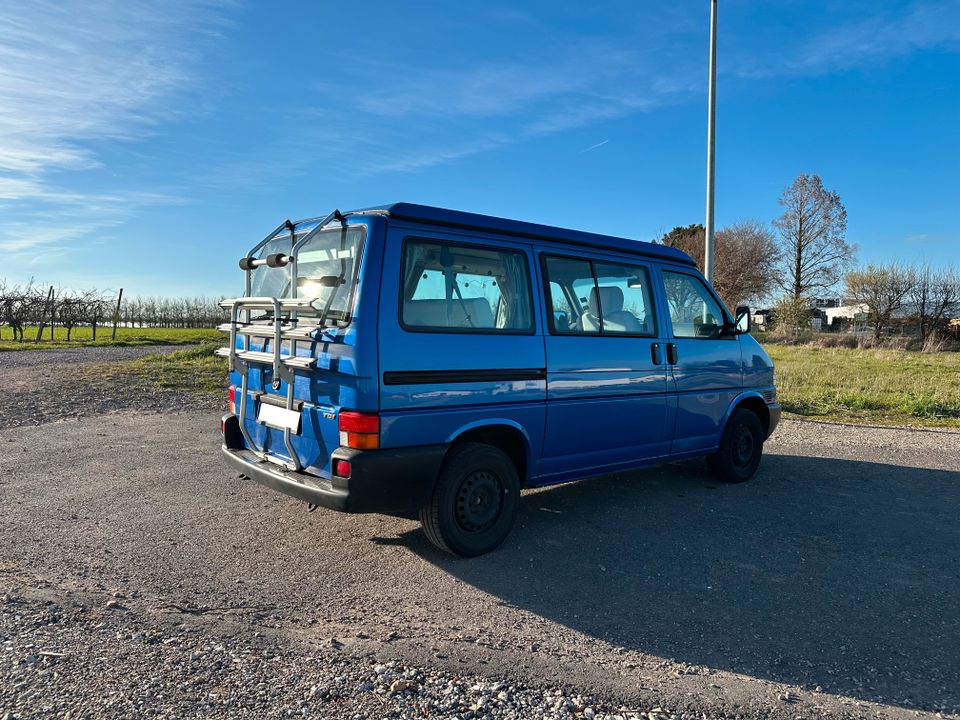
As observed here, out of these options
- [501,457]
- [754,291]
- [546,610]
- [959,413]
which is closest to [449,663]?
[546,610]

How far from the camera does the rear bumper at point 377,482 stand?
394cm

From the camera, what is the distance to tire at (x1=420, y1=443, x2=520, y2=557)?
432 cm

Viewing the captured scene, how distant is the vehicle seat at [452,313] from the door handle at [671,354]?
6.34 ft

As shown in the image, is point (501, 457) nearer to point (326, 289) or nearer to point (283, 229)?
point (326, 289)

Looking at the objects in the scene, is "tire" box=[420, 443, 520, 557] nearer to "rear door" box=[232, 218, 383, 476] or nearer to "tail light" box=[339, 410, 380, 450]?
"tail light" box=[339, 410, 380, 450]

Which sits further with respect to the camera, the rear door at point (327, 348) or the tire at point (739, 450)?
the tire at point (739, 450)

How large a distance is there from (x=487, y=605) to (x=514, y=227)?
2.56 metres

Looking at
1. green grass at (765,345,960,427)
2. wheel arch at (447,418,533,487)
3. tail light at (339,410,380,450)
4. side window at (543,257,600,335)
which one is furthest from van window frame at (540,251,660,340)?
green grass at (765,345,960,427)

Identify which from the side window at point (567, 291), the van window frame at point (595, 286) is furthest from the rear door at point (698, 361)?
the side window at point (567, 291)

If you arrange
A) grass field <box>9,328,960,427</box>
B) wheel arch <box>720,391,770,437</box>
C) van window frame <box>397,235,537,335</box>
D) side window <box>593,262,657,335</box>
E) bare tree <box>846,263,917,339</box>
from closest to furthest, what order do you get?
van window frame <box>397,235,537,335</box>
side window <box>593,262,657,335</box>
wheel arch <box>720,391,770,437</box>
grass field <box>9,328,960,427</box>
bare tree <box>846,263,917,339</box>

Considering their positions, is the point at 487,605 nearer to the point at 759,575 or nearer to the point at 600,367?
the point at 759,575

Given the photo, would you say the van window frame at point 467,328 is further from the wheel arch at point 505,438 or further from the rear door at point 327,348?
the wheel arch at point 505,438

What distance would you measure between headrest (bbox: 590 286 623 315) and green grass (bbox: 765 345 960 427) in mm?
7142

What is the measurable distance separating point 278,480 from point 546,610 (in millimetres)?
1899
